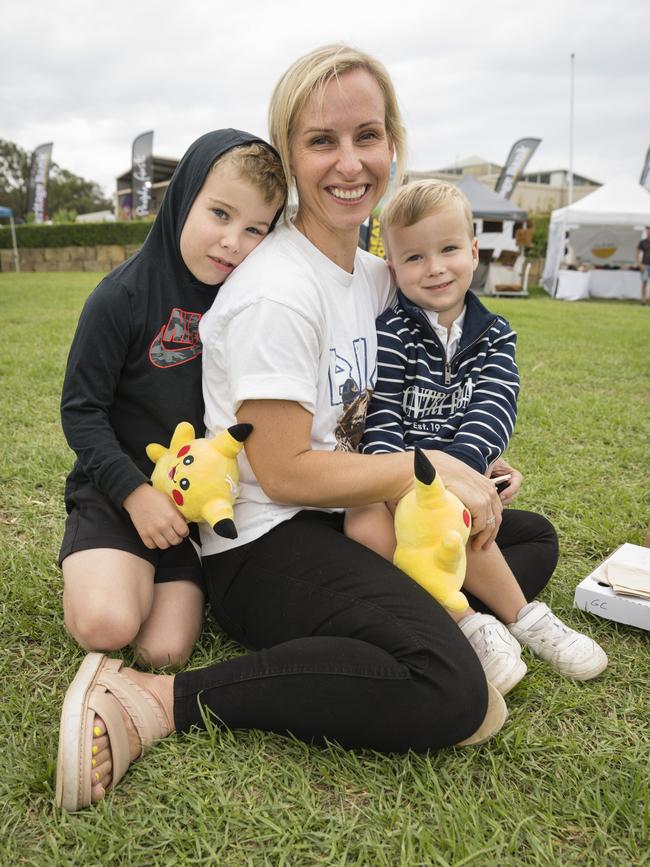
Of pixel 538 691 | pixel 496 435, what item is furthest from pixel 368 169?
pixel 538 691

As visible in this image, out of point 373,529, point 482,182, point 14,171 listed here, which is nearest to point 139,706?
point 373,529

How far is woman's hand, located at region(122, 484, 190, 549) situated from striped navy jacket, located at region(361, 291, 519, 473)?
1.65 ft

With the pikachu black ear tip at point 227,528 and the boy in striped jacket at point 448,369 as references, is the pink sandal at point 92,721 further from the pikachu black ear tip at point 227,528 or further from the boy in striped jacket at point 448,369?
the boy in striped jacket at point 448,369

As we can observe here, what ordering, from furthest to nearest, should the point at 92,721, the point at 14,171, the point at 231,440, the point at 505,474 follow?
the point at 14,171, the point at 505,474, the point at 231,440, the point at 92,721

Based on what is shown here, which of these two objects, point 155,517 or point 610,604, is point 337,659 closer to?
point 155,517

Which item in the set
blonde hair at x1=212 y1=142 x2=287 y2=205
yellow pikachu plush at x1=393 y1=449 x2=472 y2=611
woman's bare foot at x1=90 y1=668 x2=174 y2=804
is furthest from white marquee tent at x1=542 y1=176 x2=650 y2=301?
woman's bare foot at x1=90 y1=668 x2=174 y2=804

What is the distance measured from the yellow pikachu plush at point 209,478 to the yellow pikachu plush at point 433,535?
0.37 meters

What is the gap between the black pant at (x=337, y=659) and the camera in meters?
1.34

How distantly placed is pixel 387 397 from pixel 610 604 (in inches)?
33.1

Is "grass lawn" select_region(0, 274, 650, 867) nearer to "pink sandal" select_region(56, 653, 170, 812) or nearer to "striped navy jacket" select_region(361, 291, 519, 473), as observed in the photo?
"pink sandal" select_region(56, 653, 170, 812)

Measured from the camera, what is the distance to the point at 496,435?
181 cm

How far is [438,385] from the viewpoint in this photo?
6.15 ft

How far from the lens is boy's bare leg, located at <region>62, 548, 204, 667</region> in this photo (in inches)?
62.6

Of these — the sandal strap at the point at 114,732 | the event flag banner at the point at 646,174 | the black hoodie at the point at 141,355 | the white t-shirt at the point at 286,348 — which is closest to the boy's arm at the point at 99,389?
the black hoodie at the point at 141,355
